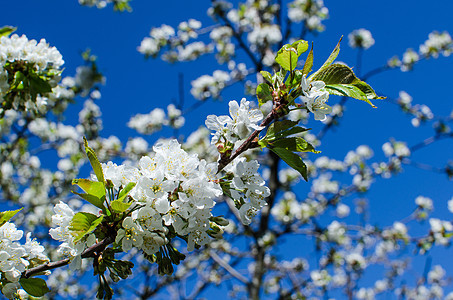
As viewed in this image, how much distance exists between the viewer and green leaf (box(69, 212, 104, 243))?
100 cm

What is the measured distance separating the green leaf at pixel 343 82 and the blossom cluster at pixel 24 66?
1.47 m

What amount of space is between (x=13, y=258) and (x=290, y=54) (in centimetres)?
120

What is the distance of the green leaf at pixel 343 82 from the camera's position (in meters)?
1.16

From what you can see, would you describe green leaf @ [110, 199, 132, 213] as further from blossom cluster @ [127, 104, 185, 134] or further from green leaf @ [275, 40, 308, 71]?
blossom cluster @ [127, 104, 185, 134]

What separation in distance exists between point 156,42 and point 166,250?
5.83m

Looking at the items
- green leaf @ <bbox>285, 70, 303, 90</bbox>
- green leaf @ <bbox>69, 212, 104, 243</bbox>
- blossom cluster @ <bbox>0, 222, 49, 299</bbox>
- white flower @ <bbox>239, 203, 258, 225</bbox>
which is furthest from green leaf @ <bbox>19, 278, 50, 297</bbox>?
green leaf @ <bbox>285, 70, 303, 90</bbox>

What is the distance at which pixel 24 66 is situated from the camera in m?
1.80

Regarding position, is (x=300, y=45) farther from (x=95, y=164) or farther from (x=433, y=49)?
(x=433, y=49)

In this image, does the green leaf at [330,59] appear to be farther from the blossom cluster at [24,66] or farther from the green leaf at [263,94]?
the blossom cluster at [24,66]

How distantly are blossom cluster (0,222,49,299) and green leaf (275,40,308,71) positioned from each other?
113cm

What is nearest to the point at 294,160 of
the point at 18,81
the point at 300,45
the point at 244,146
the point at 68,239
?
the point at 244,146

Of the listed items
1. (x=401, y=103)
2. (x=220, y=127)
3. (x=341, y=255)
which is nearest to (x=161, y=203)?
(x=220, y=127)

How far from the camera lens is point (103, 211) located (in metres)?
1.09

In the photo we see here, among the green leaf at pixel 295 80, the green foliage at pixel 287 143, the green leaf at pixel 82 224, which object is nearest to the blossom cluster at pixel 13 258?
the green leaf at pixel 82 224
